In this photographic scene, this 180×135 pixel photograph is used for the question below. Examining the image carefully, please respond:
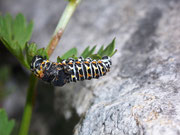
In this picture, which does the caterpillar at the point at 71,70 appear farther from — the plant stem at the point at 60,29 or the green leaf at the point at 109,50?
the plant stem at the point at 60,29

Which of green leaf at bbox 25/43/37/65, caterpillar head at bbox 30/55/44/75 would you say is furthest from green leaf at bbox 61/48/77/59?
green leaf at bbox 25/43/37/65

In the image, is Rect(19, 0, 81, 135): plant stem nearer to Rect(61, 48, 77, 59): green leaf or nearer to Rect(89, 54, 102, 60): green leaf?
Rect(61, 48, 77, 59): green leaf

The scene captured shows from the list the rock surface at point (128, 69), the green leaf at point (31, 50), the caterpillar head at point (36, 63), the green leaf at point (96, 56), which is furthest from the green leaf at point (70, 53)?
the rock surface at point (128, 69)

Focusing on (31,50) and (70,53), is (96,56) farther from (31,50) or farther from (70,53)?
(31,50)

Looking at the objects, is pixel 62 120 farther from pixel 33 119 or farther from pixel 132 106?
pixel 132 106

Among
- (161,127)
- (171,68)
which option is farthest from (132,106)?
(171,68)
